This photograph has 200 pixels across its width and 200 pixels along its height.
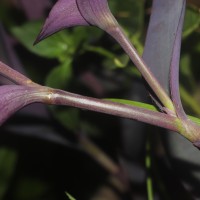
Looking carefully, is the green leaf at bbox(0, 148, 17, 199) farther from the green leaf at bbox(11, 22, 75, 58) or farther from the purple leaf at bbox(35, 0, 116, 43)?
the purple leaf at bbox(35, 0, 116, 43)

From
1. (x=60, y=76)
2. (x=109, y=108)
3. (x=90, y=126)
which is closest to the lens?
(x=109, y=108)

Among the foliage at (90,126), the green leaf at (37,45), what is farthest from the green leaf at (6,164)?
the green leaf at (37,45)

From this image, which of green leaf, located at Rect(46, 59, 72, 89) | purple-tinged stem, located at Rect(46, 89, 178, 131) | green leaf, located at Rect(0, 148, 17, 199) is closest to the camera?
purple-tinged stem, located at Rect(46, 89, 178, 131)

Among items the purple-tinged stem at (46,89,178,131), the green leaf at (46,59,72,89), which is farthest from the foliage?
the purple-tinged stem at (46,89,178,131)

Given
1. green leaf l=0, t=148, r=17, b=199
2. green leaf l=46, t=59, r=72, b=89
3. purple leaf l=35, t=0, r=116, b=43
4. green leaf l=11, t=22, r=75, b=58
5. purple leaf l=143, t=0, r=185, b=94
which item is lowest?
green leaf l=0, t=148, r=17, b=199

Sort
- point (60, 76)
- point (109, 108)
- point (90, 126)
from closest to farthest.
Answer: point (109, 108)
point (60, 76)
point (90, 126)

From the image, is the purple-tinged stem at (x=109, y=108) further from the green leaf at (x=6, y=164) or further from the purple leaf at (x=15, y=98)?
the green leaf at (x=6, y=164)

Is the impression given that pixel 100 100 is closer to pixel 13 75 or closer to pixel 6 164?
pixel 13 75

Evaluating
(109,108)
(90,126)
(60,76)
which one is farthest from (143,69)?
(90,126)
